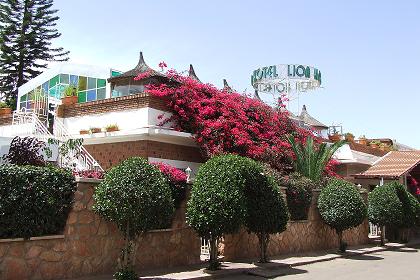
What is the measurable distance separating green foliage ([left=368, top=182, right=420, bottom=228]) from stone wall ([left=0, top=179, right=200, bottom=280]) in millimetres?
10378

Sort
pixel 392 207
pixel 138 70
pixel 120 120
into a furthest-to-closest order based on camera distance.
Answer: pixel 138 70 < pixel 392 207 < pixel 120 120

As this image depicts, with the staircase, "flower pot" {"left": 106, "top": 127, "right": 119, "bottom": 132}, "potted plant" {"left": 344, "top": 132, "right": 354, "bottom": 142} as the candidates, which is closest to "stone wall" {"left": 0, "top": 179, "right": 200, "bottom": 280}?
the staircase

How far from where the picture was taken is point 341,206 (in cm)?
1702

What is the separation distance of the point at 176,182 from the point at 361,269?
6.12 m

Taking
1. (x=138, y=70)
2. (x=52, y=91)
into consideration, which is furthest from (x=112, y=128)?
(x=52, y=91)

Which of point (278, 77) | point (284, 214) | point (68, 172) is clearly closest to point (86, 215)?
point (68, 172)

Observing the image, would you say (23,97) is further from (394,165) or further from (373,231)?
(394,165)

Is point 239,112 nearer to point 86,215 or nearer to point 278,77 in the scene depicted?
point 86,215

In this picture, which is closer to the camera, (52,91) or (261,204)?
(261,204)

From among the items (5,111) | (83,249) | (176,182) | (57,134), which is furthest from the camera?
(5,111)

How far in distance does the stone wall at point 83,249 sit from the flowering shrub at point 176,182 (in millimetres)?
408

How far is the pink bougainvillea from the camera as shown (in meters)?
17.7

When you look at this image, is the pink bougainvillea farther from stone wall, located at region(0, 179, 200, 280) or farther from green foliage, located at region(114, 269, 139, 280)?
green foliage, located at region(114, 269, 139, 280)

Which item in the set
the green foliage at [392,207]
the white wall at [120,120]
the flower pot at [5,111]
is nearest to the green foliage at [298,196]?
the green foliage at [392,207]
